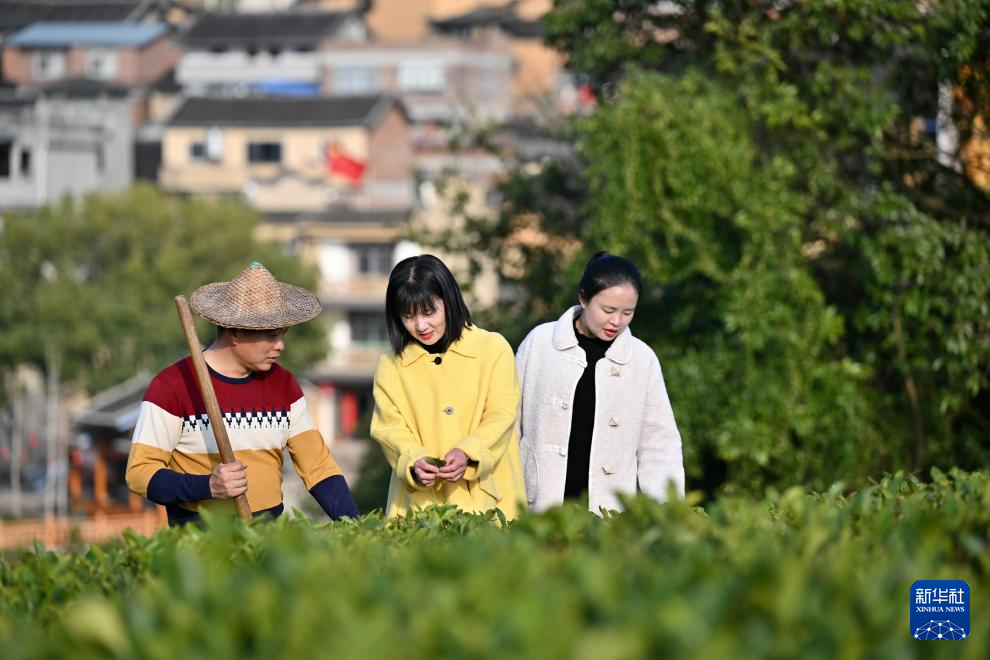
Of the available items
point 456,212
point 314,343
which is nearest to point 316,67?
point 314,343

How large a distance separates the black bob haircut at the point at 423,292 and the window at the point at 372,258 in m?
44.2

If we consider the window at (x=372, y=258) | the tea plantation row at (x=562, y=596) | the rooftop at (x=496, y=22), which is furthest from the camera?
Answer: the rooftop at (x=496, y=22)

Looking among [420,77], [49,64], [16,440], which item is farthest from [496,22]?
[16,440]

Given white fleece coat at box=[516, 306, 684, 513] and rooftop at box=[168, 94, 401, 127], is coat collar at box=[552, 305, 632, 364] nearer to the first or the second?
white fleece coat at box=[516, 306, 684, 513]

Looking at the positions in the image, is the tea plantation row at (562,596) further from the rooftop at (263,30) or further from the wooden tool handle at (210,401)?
the rooftop at (263,30)

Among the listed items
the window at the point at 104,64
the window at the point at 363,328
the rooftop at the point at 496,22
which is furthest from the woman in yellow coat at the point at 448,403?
the window at the point at 104,64

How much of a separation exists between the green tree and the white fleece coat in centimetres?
3094

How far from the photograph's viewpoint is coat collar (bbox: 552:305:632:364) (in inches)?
228

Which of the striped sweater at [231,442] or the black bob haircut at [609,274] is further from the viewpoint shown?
the black bob haircut at [609,274]

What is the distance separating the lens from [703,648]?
2.40 m

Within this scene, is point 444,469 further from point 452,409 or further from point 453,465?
point 452,409

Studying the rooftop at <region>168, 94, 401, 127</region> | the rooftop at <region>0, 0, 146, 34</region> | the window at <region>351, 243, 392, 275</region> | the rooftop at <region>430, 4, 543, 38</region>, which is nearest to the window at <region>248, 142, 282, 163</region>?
the rooftop at <region>168, 94, 401, 127</region>

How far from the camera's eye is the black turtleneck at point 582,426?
5824 millimetres

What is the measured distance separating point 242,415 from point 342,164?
1802 inches
